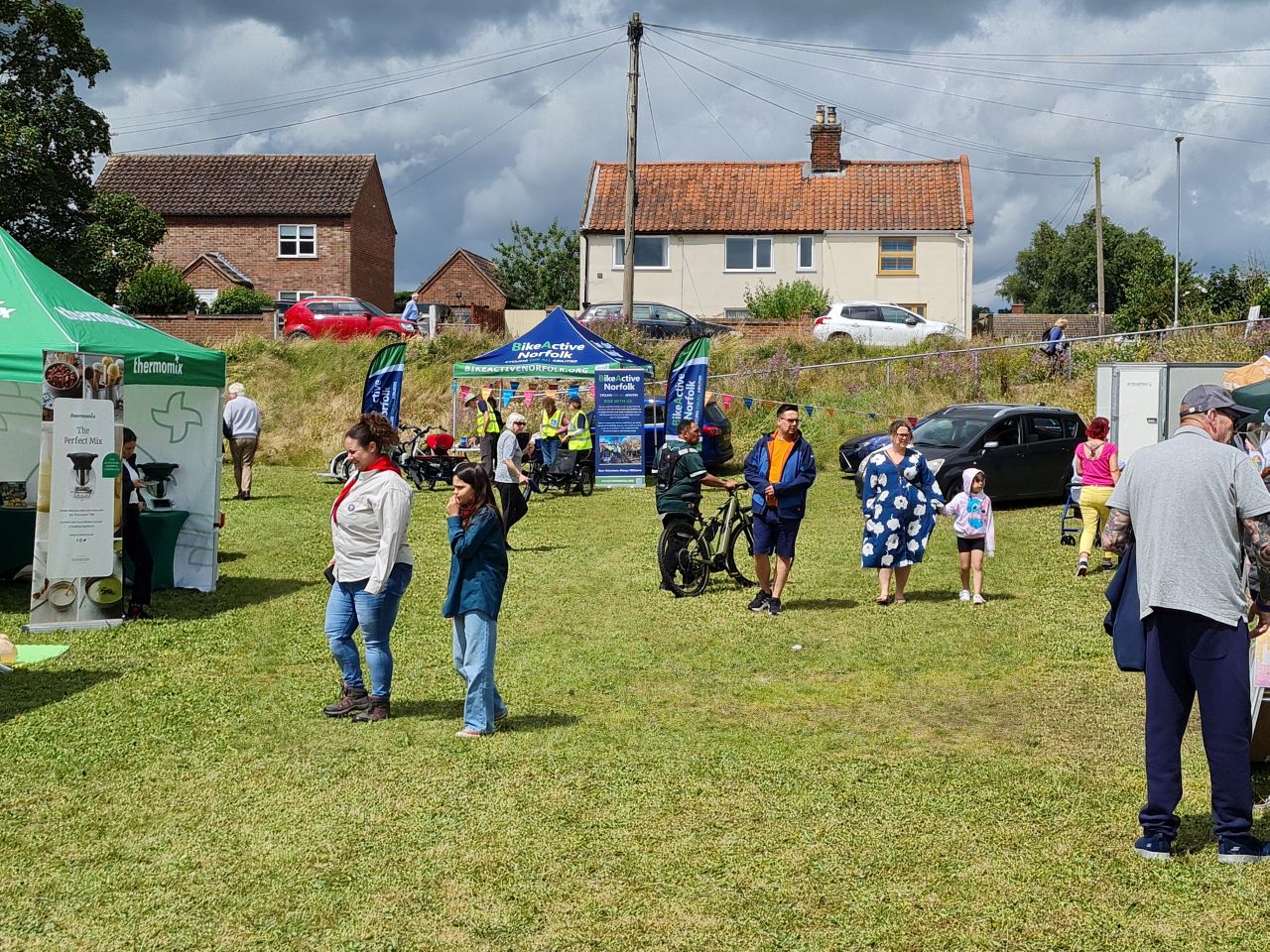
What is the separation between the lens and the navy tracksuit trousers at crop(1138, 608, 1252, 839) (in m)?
5.38

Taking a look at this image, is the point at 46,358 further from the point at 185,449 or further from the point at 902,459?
the point at 902,459

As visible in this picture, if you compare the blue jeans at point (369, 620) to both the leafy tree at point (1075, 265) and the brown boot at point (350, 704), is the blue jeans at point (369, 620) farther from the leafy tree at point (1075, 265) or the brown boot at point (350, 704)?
the leafy tree at point (1075, 265)

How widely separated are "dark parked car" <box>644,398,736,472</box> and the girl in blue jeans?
651 inches

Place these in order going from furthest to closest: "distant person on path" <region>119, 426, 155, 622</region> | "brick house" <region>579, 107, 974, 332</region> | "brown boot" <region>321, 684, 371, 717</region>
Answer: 1. "brick house" <region>579, 107, 974, 332</region>
2. "distant person on path" <region>119, 426, 155, 622</region>
3. "brown boot" <region>321, 684, 371, 717</region>

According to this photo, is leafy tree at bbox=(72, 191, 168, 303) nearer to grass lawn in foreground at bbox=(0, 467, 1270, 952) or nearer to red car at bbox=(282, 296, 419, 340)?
red car at bbox=(282, 296, 419, 340)

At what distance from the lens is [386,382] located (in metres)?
23.4

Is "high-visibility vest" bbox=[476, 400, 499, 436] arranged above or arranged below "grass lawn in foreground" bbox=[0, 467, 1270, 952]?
above

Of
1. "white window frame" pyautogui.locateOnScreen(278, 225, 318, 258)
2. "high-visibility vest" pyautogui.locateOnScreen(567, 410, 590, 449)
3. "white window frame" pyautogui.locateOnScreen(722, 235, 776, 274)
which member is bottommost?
"high-visibility vest" pyautogui.locateOnScreen(567, 410, 590, 449)

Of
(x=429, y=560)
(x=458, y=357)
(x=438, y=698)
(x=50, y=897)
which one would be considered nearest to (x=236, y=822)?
(x=50, y=897)

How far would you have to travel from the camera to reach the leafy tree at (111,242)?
28.5 metres

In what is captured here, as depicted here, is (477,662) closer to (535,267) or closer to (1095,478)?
(1095,478)

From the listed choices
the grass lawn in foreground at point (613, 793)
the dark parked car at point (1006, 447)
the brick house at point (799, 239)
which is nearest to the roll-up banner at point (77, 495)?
the grass lawn in foreground at point (613, 793)

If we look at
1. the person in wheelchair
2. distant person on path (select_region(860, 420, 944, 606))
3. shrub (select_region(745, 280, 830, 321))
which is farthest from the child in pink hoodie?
shrub (select_region(745, 280, 830, 321))

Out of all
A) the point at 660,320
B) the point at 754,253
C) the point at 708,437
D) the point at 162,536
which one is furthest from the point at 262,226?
the point at 162,536
